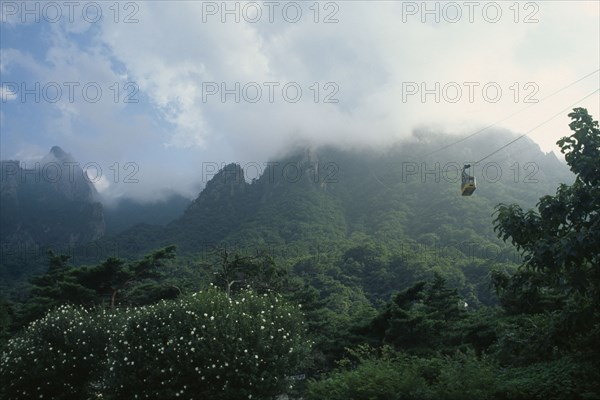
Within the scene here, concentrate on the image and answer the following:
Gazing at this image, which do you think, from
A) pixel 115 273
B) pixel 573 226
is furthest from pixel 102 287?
pixel 573 226

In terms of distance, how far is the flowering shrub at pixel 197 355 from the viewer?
13.4m

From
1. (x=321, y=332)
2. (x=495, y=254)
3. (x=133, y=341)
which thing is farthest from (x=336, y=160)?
(x=133, y=341)

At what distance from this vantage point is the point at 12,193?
125250 millimetres

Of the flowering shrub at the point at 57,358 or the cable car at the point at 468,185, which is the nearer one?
the cable car at the point at 468,185

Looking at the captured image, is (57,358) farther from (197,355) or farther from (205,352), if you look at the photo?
(205,352)

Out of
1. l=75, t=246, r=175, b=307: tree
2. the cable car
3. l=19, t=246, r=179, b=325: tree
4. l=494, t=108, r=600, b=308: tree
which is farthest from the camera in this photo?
l=75, t=246, r=175, b=307: tree

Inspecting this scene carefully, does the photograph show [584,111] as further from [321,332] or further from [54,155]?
[54,155]

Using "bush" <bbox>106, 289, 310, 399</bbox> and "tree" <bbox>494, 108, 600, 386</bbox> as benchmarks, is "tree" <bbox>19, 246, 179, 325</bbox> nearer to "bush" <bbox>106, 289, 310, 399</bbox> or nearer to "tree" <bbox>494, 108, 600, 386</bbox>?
"bush" <bbox>106, 289, 310, 399</bbox>

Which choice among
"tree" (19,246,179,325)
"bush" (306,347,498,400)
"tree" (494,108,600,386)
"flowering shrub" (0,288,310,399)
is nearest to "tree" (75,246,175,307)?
"tree" (19,246,179,325)

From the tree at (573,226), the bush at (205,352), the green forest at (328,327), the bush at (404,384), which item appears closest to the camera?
the tree at (573,226)

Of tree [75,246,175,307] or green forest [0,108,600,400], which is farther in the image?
tree [75,246,175,307]

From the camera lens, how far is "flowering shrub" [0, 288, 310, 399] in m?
13.4

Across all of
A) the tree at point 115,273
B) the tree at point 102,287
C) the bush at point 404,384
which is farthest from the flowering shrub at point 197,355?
the tree at point 115,273

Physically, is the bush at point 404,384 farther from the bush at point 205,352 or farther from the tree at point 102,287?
the tree at point 102,287
